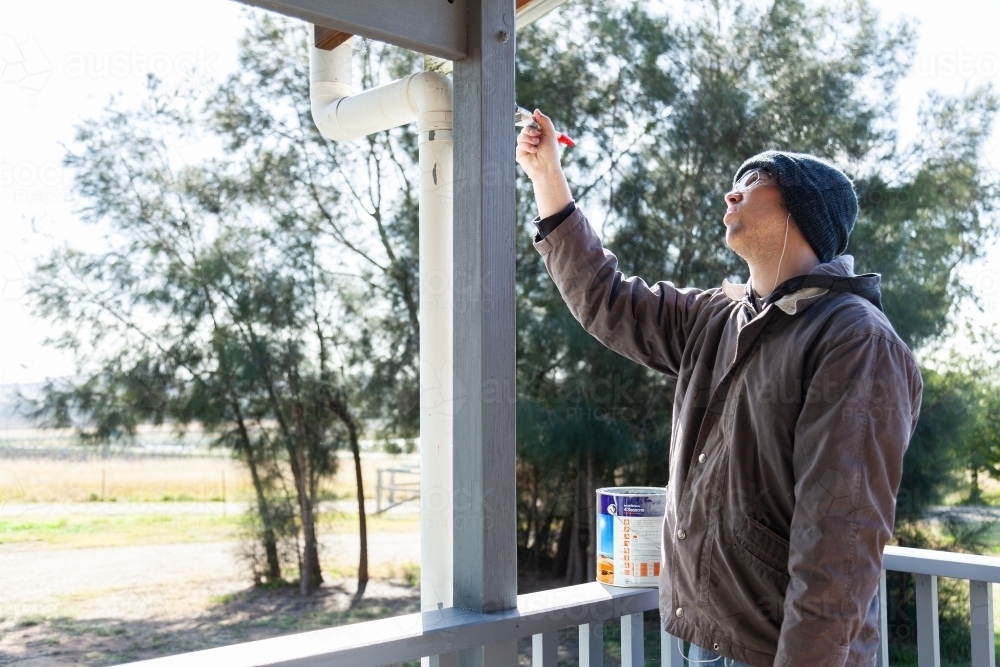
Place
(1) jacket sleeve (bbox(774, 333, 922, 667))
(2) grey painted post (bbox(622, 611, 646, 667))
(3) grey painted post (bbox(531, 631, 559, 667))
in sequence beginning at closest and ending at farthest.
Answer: (1) jacket sleeve (bbox(774, 333, 922, 667)) < (3) grey painted post (bbox(531, 631, 559, 667)) < (2) grey painted post (bbox(622, 611, 646, 667))

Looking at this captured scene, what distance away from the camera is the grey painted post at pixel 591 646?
163 centimetres

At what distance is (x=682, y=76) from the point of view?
6.09 metres

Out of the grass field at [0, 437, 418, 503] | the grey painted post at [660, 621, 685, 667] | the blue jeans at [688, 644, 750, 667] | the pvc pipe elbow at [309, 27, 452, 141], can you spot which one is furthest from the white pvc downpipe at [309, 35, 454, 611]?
the grass field at [0, 437, 418, 503]

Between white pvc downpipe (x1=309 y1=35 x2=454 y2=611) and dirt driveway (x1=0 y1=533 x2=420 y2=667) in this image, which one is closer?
white pvc downpipe (x1=309 y1=35 x2=454 y2=611)

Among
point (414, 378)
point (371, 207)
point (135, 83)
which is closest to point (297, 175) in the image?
point (371, 207)

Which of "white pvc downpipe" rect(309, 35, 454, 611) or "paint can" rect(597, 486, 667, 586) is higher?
"white pvc downpipe" rect(309, 35, 454, 611)

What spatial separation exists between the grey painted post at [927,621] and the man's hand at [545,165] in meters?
1.11

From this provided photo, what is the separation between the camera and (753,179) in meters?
1.42

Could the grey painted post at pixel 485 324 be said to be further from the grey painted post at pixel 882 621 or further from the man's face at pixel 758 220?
the grey painted post at pixel 882 621

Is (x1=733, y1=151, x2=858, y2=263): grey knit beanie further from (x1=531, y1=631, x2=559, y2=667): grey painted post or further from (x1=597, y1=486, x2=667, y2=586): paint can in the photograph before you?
(x1=531, y1=631, x2=559, y2=667): grey painted post

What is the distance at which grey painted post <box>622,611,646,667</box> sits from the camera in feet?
5.44

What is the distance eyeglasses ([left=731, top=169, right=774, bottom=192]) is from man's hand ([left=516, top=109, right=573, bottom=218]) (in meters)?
0.30

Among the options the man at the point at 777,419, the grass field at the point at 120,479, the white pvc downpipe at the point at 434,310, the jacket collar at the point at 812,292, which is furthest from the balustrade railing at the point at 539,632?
the grass field at the point at 120,479

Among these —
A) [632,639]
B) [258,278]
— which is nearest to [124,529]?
[258,278]
